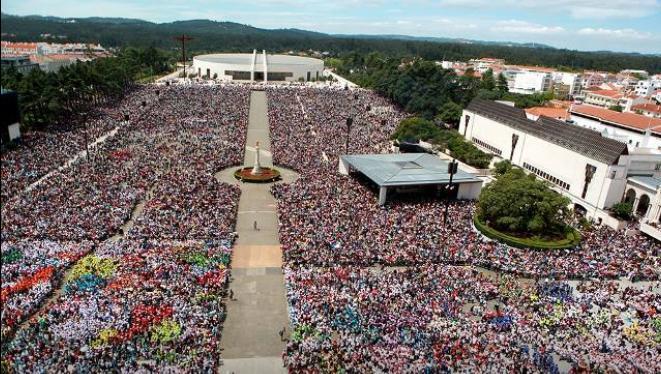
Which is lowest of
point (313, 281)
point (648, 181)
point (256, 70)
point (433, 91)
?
point (313, 281)

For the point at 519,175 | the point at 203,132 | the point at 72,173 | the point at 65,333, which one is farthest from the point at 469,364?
the point at 203,132

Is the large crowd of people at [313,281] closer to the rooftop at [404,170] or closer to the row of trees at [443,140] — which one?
the rooftop at [404,170]

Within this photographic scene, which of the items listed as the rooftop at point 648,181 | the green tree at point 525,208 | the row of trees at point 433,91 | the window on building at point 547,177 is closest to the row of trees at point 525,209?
the green tree at point 525,208

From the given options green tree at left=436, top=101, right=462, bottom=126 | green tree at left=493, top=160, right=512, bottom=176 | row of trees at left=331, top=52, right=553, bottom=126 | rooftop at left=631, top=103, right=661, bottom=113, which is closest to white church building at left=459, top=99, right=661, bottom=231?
green tree at left=493, top=160, right=512, bottom=176

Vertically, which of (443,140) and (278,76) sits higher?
(278,76)

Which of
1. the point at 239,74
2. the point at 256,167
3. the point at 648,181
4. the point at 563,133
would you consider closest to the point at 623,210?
the point at 648,181

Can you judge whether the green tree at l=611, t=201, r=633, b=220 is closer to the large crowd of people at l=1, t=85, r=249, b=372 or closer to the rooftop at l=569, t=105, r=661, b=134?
the rooftop at l=569, t=105, r=661, b=134

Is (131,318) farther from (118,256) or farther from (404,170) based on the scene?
(404,170)
